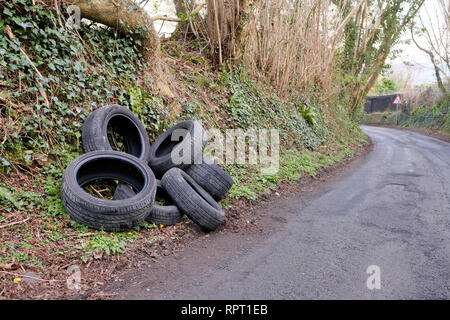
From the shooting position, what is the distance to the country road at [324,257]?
10.3 ft

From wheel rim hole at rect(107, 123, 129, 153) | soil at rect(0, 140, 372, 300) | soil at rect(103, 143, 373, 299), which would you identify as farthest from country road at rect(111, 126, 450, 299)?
wheel rim hole at rect(107, 123, 129, 153)

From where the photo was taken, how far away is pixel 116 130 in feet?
19.5

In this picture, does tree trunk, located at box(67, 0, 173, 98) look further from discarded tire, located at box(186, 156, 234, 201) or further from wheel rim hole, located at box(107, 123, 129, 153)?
discarded tire, located at box(186, 156, 234, 201)

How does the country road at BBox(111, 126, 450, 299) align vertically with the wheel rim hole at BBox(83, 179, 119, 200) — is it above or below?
below

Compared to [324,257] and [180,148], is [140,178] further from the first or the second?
[324,257]

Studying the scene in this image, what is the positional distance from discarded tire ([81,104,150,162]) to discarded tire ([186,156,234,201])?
3.03ft

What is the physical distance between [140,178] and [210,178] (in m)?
1.20

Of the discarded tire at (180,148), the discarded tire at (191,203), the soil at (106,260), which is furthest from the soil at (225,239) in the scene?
the discarded tire at (180,148)

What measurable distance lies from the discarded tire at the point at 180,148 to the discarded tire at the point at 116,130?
10.5 inches

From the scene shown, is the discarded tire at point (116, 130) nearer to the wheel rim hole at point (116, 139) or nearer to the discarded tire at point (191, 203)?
the wheel rim hole at point (116, 139)

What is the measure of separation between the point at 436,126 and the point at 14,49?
2646cm

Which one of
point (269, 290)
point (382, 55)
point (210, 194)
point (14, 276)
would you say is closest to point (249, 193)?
point (210, 194)

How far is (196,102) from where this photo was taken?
Answer: 834 cm

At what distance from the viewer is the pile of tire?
393 cm
